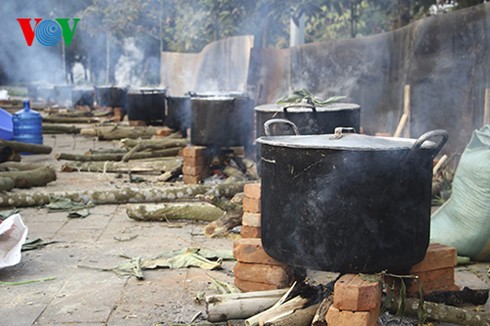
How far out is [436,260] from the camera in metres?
3.51

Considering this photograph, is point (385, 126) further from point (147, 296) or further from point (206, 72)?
point (206, 72)

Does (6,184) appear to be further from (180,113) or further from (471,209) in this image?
(471,209)

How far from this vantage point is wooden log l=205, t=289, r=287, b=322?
3281 millimetres


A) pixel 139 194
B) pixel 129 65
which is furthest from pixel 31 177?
pixel 129 65

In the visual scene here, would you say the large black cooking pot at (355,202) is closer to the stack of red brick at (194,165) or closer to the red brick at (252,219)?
the red brick at (252,219)

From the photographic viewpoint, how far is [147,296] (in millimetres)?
3779

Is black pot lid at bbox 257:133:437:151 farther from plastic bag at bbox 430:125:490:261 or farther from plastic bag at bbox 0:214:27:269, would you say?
plastic bag at bbox 0:214:27:269

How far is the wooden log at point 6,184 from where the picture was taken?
6.69m

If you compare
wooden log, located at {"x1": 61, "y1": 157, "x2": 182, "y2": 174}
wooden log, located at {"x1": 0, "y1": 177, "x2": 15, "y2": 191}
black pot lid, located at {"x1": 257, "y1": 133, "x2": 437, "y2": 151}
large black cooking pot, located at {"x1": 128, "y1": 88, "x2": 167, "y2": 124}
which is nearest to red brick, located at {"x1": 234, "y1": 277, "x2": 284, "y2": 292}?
black pot lid, located at {"x1": 257, "y1": 133, "x2": 437, "y2": 151}

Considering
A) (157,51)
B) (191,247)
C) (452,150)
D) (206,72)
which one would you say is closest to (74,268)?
(191,247)

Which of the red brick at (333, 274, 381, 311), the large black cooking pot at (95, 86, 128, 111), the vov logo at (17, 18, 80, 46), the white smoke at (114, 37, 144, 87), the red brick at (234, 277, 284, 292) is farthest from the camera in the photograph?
the white smoke at (114, 37, 144, 87)

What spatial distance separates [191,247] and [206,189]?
5.89 ft

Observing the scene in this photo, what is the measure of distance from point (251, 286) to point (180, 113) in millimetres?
7334

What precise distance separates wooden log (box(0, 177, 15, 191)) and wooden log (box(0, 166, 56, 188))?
0.16 m
